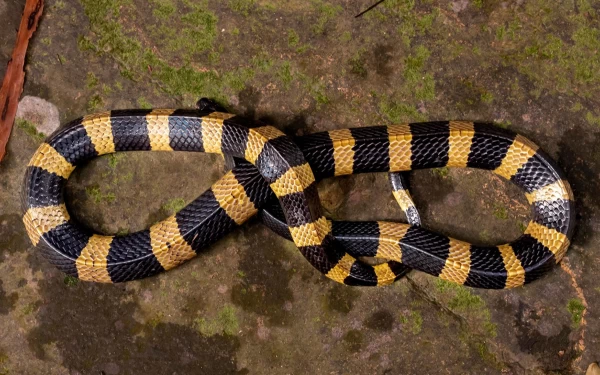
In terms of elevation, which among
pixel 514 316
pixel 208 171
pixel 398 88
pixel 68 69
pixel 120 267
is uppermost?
pixel 68 69

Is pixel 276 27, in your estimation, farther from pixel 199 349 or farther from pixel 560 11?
pixel 199 349

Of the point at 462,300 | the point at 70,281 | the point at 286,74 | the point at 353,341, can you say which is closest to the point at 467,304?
the point at 462,300

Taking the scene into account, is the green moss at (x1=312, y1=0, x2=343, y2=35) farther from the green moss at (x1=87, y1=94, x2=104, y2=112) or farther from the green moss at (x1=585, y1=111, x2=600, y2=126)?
the green moss at (x1=585, y1=111, x2=600, y2=126)

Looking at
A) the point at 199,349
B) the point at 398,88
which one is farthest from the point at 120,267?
the point at 398,88

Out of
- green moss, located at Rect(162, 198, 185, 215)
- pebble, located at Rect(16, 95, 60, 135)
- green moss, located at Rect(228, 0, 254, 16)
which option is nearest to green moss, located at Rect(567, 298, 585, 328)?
green moss, located at Rect(162, 198, 185, 215)

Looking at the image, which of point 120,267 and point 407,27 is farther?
point 407,27

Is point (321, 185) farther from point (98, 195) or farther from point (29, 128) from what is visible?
point (29, 128)
